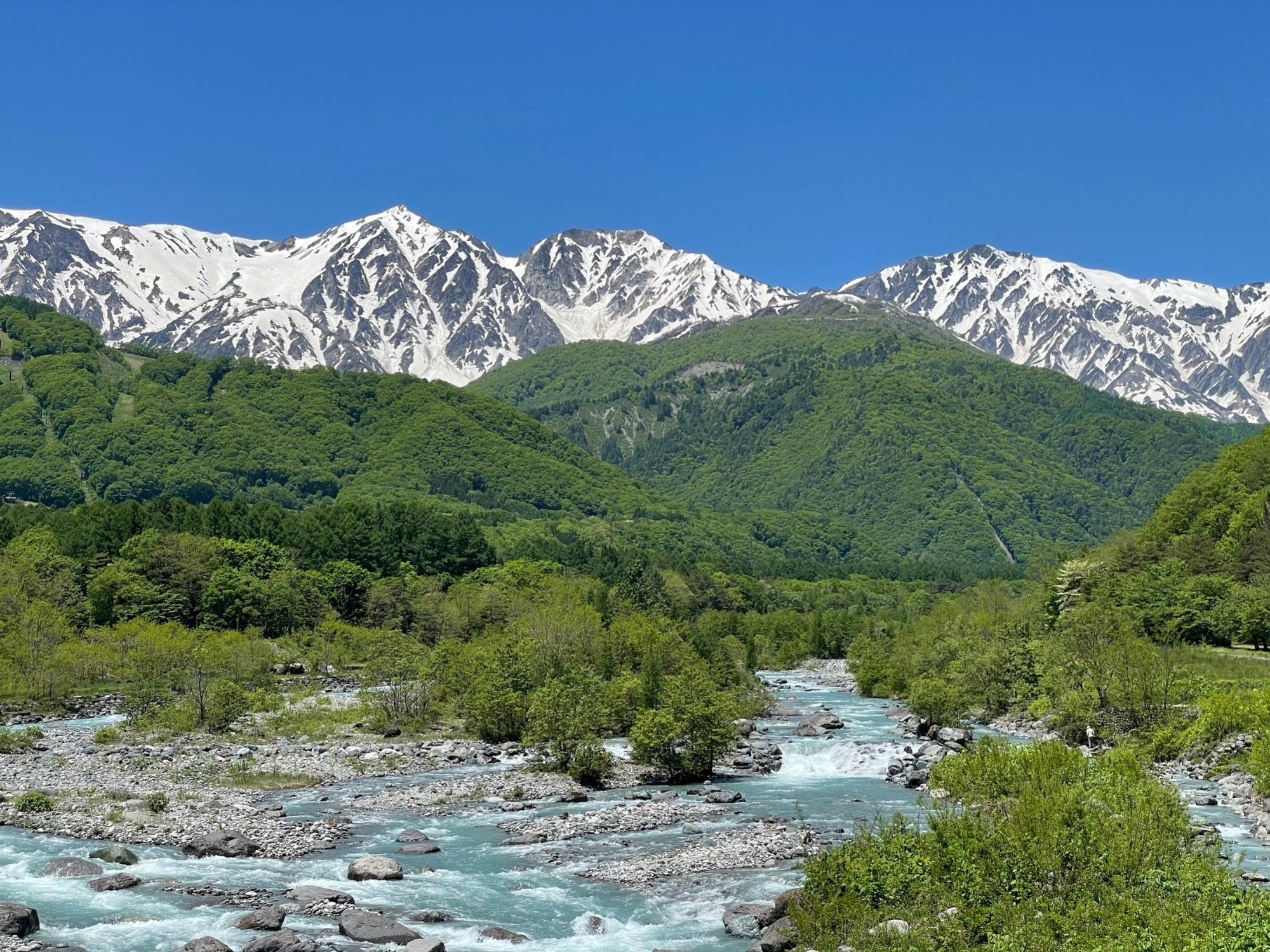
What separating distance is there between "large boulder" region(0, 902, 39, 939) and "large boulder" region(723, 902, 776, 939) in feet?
70.8

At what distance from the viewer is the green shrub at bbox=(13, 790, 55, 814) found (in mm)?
52906

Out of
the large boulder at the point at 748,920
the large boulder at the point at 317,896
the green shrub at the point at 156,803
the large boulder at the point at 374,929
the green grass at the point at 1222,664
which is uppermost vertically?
the green grass at the point at 1222,664

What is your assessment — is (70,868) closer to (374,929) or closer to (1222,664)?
(374,929)

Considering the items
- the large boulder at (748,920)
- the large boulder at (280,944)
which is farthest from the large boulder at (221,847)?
the large boulder at (748,920)

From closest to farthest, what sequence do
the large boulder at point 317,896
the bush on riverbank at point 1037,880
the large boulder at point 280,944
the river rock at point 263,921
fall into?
the bush on riverbank at point 1037,880 < the large boulder at point 280,944 < the river rock at point 263,921 < the large boulder at point 317,896

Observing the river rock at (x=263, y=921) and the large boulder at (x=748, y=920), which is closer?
the river rock at (x=263, y=921)

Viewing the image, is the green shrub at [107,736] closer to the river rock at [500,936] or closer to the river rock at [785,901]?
the river rock at [500,936]

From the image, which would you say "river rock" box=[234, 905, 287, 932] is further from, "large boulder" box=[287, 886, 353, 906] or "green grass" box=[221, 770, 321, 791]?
"green grass" box=[221, 770, 321, 791]

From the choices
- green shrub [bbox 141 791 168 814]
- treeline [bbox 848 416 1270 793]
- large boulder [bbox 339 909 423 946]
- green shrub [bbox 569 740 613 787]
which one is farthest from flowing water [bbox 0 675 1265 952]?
treeline [bbox 848 416 1270 793]

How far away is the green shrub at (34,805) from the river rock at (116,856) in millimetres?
9984

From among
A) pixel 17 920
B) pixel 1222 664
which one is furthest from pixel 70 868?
pixel 1222 664

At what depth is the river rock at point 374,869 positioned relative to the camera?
42906mm

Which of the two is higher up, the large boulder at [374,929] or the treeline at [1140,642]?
the treeline at [1140,642]

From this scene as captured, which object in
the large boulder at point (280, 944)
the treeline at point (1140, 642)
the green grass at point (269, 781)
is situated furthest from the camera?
the treeline at point (1140, 642)
